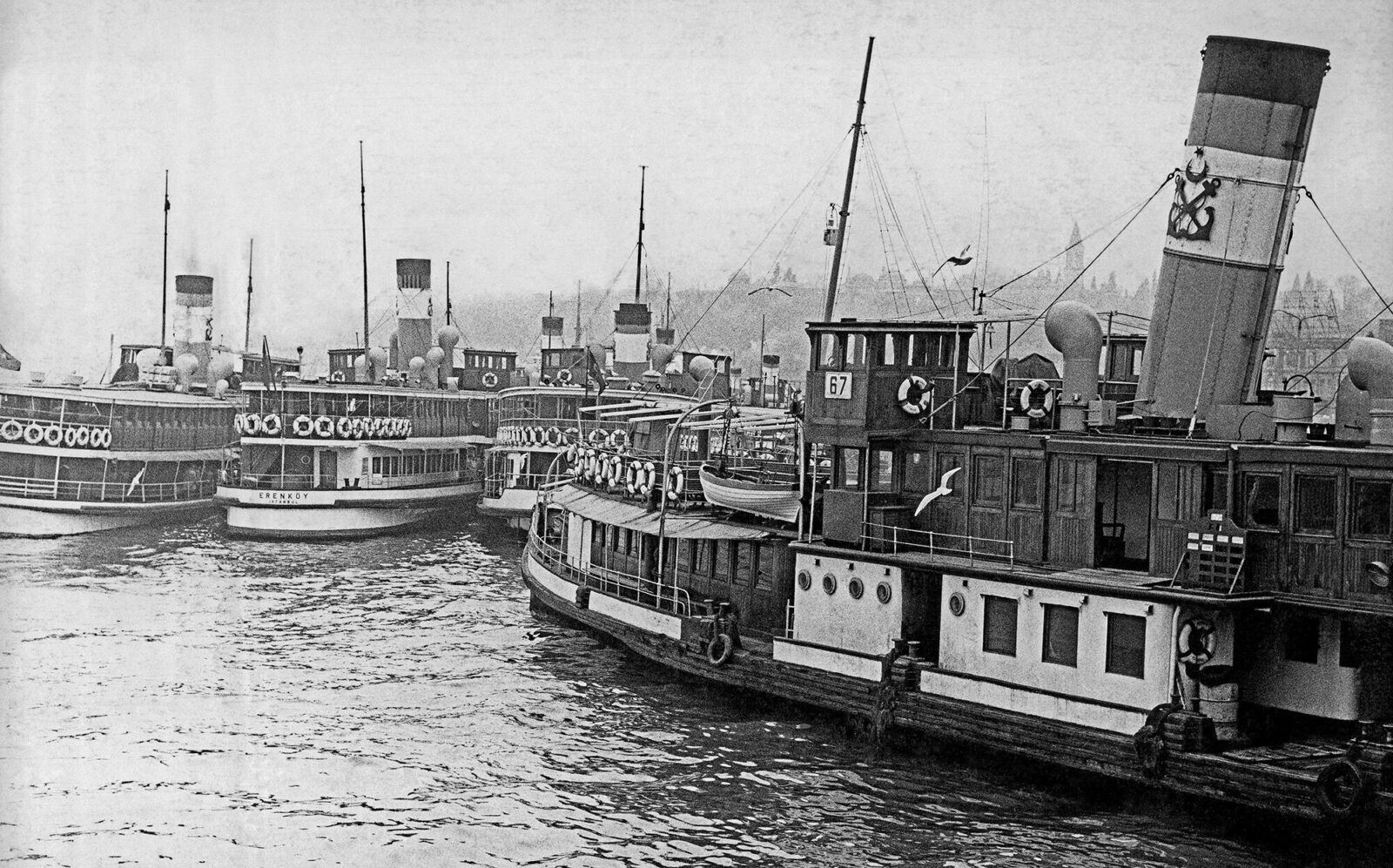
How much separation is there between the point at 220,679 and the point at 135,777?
5909 millimetres

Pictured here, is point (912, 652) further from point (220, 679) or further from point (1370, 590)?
point (220, 679)

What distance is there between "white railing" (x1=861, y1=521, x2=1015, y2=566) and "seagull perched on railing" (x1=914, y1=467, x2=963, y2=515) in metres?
0.42

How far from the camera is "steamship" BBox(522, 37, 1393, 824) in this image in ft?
55.8

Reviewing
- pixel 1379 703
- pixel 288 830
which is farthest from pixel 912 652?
pixel 288 830

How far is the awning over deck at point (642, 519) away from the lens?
24.7 m

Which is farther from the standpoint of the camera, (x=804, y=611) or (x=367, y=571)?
(x=367, y=571)

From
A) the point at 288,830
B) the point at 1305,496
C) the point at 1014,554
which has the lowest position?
the point at 288,830

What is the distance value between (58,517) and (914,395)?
3416 centimetres

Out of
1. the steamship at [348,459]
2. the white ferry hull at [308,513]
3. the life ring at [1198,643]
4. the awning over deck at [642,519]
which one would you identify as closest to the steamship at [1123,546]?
the life ring at [1198,643]

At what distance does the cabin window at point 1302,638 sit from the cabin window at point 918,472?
5.91 m

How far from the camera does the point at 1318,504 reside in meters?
17.2

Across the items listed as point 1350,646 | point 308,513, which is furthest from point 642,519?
point 308,513

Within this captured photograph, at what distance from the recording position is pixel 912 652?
A: 814 inches

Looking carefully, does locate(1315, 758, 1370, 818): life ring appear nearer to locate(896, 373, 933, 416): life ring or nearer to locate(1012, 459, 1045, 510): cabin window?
locate(1012, 459, 1045, 510): cabin window
